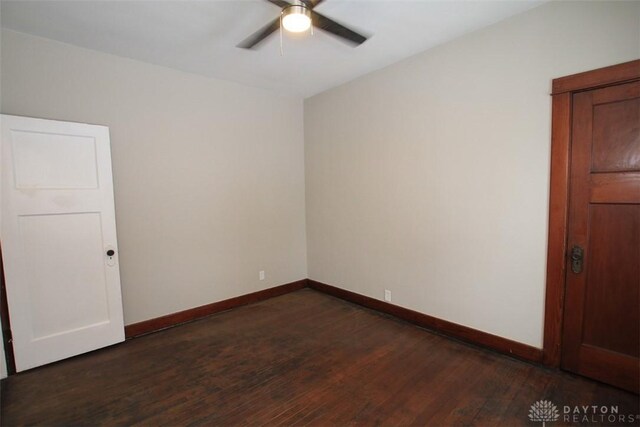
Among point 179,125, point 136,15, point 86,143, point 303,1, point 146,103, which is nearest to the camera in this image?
point 303,1

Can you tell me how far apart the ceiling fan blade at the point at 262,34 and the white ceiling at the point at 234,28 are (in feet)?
0.87

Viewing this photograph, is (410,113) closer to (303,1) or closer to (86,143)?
(303,1)

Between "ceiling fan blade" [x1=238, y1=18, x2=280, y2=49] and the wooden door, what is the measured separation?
224 centimetres

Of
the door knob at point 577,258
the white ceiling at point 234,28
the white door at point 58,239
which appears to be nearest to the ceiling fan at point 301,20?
the white ceiling at point 234,28

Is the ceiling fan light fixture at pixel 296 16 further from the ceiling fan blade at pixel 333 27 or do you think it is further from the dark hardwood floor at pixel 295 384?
the dark hardwood floor at pixel 295 384

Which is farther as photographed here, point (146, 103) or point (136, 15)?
point (146, 103)

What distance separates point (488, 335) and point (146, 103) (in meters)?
4.10

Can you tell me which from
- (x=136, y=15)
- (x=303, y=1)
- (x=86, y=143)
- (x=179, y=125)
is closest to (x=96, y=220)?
(x=86, y=143)

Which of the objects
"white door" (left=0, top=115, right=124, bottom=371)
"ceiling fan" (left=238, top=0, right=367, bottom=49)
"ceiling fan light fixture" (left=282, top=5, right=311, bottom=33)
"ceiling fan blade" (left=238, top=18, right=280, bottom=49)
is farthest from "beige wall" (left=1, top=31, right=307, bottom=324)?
"ceiling fan light fixture" (left=282, top=5, right=311, bottom=33)

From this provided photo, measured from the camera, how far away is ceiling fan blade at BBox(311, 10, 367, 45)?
6.12 ft

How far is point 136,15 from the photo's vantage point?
2244 mm

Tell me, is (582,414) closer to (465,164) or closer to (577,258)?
(577,258)

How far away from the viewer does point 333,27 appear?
196 cm

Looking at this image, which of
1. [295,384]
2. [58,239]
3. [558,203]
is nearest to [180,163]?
[58,239]
